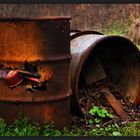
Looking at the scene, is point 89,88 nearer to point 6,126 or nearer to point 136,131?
point 136,131

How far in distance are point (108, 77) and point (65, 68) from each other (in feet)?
6.56

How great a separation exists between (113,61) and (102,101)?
A: 3.06 feet

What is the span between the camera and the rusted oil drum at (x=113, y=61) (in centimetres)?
641

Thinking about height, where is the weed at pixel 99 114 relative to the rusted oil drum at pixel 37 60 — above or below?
below

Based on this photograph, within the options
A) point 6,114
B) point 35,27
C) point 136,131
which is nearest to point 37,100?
point 6,114

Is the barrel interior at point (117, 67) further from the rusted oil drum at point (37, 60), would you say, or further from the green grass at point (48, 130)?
the rusted oil drum at point (37, 60)

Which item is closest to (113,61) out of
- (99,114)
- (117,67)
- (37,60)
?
(117,67)

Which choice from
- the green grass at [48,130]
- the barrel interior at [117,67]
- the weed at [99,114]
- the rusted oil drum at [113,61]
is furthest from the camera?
the barrel interior at [117,67]

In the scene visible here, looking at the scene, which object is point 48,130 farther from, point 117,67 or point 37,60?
point 117,67

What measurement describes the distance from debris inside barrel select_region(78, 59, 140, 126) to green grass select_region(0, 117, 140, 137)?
13.2 inches

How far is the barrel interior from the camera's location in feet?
22.7

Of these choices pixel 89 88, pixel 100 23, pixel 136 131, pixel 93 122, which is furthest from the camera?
pixel 100 23

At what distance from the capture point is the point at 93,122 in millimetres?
6020

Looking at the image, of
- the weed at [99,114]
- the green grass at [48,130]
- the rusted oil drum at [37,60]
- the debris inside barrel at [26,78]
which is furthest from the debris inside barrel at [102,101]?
the debris inside barrel at [26,78]
